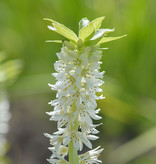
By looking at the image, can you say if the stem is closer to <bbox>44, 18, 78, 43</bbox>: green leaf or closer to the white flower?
the white flower

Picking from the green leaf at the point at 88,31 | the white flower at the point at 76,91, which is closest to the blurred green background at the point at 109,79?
the white flower at the point at 76,91

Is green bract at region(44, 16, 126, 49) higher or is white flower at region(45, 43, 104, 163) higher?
green bract at region(44, 16, 126, 49)

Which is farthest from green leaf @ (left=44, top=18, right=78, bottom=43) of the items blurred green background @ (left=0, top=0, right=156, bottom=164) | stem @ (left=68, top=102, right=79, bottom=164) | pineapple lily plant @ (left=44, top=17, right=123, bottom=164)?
blurred green background @ (left=0, top=0, right=156, bottom=164)

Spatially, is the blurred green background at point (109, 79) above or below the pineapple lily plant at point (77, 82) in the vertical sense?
above

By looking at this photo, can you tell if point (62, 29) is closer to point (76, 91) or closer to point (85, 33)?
point (85, 33)

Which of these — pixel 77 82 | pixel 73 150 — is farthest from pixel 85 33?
pixel 73 150

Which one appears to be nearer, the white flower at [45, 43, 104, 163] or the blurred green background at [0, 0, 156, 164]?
the white flower at [45, 43, 104, 163]

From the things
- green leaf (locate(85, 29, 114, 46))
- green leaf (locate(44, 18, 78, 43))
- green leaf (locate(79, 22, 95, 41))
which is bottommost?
green leaf (locate(85, 29, 114, 46))

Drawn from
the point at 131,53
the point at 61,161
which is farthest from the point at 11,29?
the point at 61,161

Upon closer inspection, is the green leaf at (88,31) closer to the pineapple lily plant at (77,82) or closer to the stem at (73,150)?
the pineapple lily plant at (77,82)
